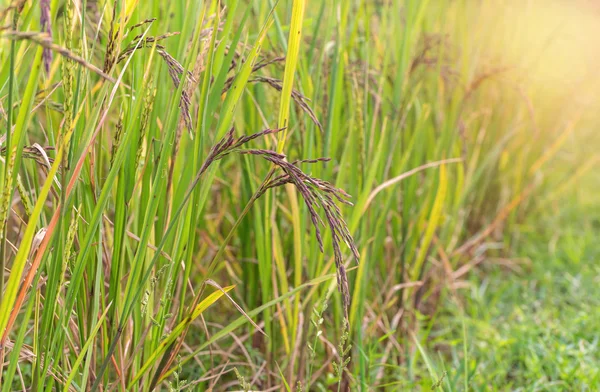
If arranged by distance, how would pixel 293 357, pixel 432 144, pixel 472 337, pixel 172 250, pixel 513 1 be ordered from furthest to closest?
pixel 513 1
pixel 432 144
pixel 472 337
pixel 293 357
pixel 172 250

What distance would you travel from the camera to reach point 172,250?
91 centimetres

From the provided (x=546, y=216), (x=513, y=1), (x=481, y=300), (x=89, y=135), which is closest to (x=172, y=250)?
(x=89, y=135)

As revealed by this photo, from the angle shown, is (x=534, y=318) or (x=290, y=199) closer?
(x=290, y=199)

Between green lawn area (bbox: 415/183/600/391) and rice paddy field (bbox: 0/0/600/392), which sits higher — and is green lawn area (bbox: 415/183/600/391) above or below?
below

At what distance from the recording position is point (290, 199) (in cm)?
115

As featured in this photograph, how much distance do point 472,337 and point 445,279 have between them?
22 centimetres

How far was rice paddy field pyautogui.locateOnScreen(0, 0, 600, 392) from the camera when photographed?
0.77 m

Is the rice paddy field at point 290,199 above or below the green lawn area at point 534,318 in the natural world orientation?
above

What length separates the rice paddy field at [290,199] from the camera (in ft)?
2.54

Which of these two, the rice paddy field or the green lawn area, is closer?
the rice paddy field

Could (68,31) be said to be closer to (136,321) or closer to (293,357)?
(136,321)

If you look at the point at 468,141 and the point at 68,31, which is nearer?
the point at 68,31

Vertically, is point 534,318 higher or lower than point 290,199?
lower

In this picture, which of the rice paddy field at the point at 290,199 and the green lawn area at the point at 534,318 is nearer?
the rice paddy field at the point at 290,199
